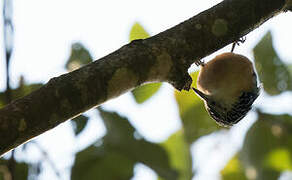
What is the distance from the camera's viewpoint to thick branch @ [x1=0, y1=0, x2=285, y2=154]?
1.33m

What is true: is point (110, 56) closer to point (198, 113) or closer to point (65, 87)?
point (65, 87)

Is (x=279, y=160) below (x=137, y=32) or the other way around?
below

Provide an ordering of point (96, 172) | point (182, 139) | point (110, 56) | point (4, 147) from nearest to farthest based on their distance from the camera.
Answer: point (4, 147) < point (110, 56) < point (96, 172) < point (182, 139)

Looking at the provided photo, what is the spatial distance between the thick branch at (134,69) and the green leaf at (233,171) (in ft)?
4.91

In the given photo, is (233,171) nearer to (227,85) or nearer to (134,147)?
(227,85)

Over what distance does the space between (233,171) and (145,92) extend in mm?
1125

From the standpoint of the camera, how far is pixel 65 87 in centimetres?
141

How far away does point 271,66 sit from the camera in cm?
292

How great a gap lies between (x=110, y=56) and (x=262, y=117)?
150cm

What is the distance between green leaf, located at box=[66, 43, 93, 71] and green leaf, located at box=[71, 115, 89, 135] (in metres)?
0.39

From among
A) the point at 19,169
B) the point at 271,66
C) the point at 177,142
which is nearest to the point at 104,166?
the point at 19,169

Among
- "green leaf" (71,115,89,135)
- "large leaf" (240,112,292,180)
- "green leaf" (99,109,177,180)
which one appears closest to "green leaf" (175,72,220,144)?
"large leaf" (240,112,292,180)

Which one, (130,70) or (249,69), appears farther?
(249,69)

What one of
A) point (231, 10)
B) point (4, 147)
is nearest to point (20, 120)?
point (4, 147)
